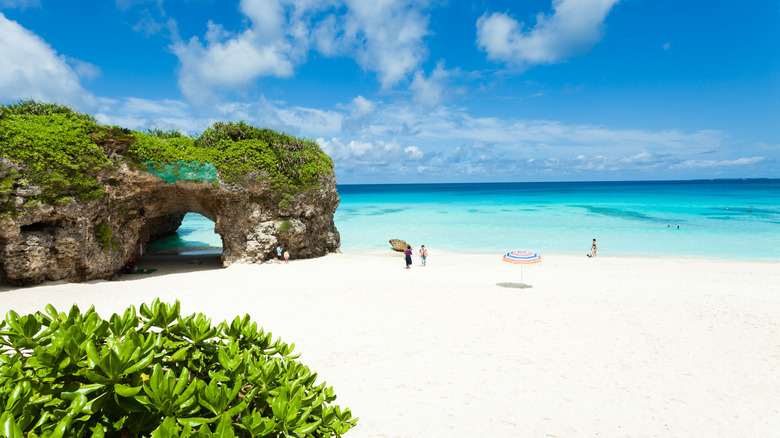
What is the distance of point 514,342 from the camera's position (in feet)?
27.1

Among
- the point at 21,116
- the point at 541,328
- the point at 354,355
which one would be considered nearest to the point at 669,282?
the point at 541,328

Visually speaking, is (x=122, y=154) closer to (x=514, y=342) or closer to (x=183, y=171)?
(x=183, y=171)

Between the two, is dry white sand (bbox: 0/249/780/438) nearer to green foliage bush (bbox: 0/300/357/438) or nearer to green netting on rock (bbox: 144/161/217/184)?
green foliage bush (bbox: 0/300/357/438)

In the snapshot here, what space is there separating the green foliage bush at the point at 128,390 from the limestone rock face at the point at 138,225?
1460 cm

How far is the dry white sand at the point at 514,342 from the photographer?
5680 mm

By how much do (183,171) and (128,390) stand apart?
55.1 feet

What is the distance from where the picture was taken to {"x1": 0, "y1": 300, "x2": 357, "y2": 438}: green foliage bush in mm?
1742

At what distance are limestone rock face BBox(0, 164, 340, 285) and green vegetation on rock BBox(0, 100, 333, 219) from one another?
0.39m

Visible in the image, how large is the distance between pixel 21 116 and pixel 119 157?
10.3 feet

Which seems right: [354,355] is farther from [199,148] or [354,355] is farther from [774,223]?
[774,223]

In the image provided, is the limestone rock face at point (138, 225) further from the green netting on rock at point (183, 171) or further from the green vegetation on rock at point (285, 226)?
the green netting on rock at point (183, 171)

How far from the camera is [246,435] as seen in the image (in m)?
2.07

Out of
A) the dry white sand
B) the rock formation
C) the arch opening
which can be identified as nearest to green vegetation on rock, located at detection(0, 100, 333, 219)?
the rock formation

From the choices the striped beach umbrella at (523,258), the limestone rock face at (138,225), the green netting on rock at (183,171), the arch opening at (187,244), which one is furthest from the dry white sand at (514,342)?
the arch opening at (187,244)
